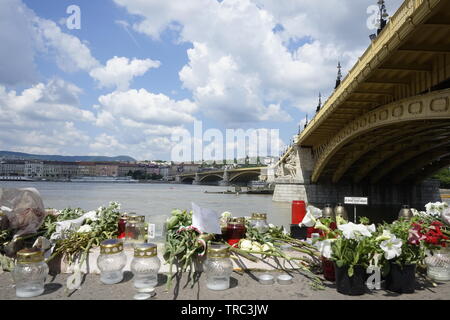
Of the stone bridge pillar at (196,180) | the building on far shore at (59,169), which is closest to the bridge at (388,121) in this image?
the stone bridge pillar at (196,180)

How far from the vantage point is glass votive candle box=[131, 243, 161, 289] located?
262cm

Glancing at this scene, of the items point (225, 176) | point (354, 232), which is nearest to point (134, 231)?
point (354, 232)

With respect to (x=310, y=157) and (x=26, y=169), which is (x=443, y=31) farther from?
(x=26, y=169)

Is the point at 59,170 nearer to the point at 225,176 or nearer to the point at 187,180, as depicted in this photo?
the point at 187,180

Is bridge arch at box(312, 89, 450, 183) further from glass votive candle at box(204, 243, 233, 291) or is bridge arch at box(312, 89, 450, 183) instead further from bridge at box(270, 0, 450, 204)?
glass votive candle at box(204, 243, 233, 291)

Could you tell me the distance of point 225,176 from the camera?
8262cm

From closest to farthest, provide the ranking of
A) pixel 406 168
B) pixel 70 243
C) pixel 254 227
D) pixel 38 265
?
pixel 38 265, pixel 70 243, pixel 254 227, pixel 406 168

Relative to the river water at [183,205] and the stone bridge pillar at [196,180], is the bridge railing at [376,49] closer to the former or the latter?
the river water at [183,205]

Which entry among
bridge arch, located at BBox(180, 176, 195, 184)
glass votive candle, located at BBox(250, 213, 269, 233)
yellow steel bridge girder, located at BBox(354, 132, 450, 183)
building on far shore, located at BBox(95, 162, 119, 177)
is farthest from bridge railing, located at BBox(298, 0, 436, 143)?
building on far shore, located at BBox(95, 162, 119, 177)

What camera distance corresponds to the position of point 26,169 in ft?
443

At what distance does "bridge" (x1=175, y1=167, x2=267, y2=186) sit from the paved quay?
60273mm
